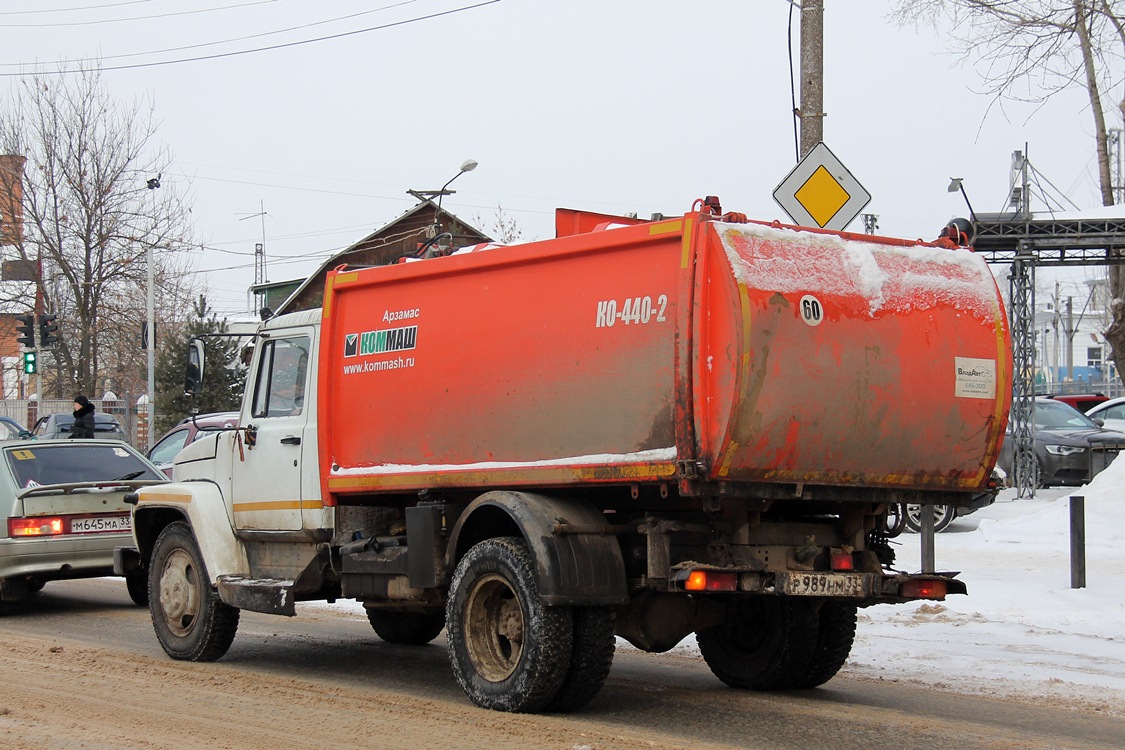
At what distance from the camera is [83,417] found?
2098 centimetres

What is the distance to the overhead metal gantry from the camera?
22984mm

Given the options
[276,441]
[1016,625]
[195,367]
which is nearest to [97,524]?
[195,367]

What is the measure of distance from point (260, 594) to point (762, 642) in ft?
11.0

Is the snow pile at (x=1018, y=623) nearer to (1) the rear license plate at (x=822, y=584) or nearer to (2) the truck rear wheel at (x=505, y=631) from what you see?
(1) the rear license plate at (x=822, y=584)

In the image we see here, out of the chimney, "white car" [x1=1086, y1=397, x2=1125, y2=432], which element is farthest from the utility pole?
the chimney

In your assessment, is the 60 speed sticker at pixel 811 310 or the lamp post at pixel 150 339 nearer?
the 60 speed sticker at pixel 811 310

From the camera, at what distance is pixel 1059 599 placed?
11883mm

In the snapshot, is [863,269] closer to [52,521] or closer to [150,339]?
[52,521]

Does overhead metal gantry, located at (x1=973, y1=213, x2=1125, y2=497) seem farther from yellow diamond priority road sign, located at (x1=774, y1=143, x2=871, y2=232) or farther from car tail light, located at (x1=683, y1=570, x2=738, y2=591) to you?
car tail light, located at (x1=683, y1=570, x2=738, y2=591)

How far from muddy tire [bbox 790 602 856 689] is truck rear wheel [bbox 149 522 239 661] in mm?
4071

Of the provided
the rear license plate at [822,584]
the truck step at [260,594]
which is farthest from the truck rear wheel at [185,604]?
the rear license plate at [822,584]

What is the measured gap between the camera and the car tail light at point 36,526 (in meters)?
12.4

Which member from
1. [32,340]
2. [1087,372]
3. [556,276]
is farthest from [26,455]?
[1087,372]

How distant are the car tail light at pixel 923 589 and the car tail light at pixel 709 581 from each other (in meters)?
1.11
